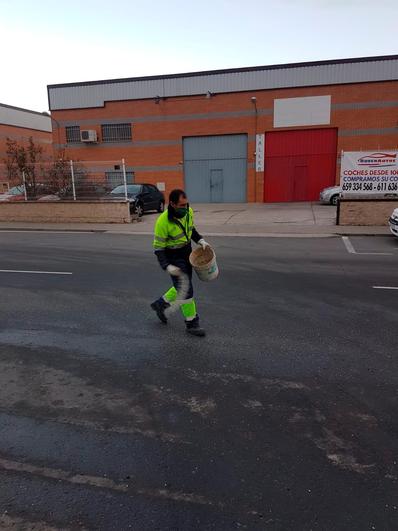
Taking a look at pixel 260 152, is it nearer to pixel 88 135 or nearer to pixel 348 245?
pixel 88 135

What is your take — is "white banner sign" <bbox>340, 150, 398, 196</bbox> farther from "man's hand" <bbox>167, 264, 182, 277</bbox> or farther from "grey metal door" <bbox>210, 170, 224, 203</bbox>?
"grey metal door" <bbox>210, 170, 224, 203</bbox>

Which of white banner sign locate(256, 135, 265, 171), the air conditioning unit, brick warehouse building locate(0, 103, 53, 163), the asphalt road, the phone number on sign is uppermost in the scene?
brick warehouse building locate(0, 103, 53, 163)

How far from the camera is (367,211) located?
1570 centimetres

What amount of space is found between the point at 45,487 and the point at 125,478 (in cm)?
49

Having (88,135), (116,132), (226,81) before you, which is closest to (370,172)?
(226,81)

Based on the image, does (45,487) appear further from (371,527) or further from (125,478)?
(371,527)

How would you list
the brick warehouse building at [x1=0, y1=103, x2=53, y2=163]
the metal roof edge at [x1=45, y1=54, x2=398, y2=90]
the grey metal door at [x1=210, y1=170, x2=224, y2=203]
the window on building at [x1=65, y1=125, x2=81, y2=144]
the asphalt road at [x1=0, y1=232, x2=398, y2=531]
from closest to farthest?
the asphalt road at [x1=0, y1=232, x2=398, y2=531] → the metal roof edge at [x1=45, y1=54, x2=398, y2=90] → the grey metal door at [x1=210, y1=170, x2=224, y2=203] → the window on building at [x1=65, y1=125, x2=81, y2=144] → the brick warehouse building at [x1=0, y1=103, x2=53, y2=163]

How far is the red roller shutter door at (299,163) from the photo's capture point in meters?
26.9

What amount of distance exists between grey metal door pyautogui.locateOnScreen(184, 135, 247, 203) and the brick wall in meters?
13.4

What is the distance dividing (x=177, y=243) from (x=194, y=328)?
107cm

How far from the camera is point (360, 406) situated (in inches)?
142

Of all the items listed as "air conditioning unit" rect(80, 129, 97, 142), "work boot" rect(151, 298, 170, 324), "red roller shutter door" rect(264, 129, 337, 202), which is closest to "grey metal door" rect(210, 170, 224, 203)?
"red roller shutter door" rect(264, 129, 337, 202)

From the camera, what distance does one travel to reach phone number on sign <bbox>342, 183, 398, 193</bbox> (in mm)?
15488

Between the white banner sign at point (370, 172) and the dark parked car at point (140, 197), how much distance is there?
889 cm
